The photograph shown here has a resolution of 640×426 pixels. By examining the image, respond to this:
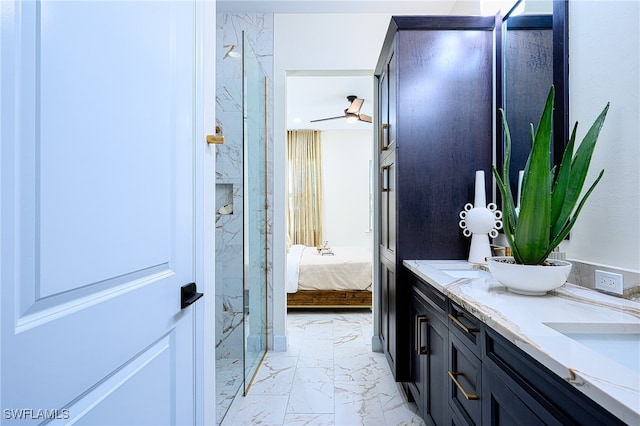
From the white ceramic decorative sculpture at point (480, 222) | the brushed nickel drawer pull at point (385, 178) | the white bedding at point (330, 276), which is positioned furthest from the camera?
the white bedding at point (330, 276)

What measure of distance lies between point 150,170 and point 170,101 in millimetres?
232

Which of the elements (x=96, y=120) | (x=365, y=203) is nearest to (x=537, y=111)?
(x=96, y=120)

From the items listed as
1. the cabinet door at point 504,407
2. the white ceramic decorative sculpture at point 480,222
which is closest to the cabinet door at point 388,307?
the white ceramic decorative sculpture at point 480,222

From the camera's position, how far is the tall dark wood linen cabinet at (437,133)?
184 centimetres

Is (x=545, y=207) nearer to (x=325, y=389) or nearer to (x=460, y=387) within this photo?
(x=460, y=387)

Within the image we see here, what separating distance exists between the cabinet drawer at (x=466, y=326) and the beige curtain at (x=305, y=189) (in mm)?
5157

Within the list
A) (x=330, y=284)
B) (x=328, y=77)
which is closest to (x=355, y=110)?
(x=328, y=77)

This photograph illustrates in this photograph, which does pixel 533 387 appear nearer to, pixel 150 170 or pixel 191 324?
pixel 191 324

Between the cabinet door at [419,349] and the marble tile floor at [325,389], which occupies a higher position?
the cabinet door at [419,349]

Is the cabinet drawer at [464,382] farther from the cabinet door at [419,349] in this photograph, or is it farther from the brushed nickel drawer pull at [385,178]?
the brushed nickel drawer pull at [385,178]

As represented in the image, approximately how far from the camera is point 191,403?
997 mm

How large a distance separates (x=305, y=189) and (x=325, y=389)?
4.64 metres

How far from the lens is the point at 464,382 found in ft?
3.70

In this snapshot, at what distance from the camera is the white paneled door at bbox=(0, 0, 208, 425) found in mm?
480
